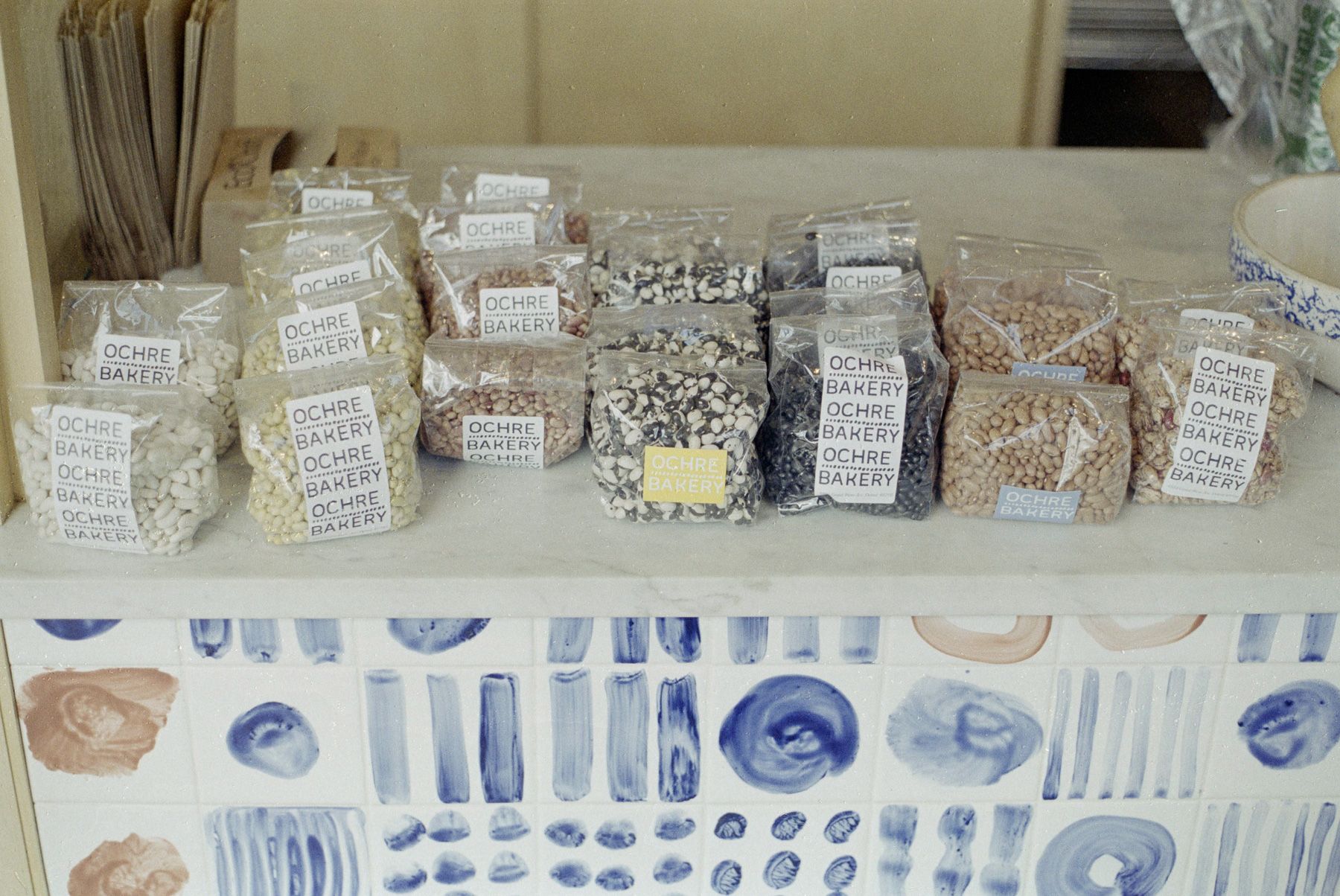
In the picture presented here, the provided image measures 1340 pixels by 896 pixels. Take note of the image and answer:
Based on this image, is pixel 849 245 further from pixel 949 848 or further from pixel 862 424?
pixel 949 848

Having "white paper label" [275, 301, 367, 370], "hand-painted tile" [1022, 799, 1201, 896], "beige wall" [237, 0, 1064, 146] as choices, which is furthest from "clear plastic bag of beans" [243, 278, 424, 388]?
"beige wall" [237, 0, 1064, 146]

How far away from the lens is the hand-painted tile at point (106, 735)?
3.48 ft

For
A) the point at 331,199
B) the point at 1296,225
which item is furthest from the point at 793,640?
the point at 1296,225

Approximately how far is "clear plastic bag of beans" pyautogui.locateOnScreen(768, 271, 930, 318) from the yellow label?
0.19m

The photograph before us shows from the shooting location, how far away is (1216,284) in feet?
4.09

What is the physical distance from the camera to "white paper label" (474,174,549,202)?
1.42m

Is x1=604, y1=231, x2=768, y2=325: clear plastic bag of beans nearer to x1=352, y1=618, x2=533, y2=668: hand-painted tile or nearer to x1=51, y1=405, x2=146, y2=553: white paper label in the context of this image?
x1=352, y1=618, x2=533, y2=668: hand-painted tile

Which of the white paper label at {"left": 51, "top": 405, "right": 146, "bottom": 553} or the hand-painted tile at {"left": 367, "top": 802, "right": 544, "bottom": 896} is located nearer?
the white paper label at {"left": 51, "top": 405, "right": 146, "bottom": 553}

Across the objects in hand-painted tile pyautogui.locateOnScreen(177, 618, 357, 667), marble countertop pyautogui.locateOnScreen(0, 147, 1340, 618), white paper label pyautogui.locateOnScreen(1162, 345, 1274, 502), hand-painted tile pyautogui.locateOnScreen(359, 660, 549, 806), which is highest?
white paper label pyautogui.locateOnScreen(1162, 345, 1274, 502)

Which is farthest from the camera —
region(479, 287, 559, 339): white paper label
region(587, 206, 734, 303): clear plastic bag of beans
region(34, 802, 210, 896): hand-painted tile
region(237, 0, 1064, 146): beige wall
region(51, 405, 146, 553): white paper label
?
region(237, 0, 1064, 146): beige wall

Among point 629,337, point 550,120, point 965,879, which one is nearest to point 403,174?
point 629,337

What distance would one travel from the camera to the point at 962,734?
1.10m

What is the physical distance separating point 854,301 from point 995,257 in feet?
0.59

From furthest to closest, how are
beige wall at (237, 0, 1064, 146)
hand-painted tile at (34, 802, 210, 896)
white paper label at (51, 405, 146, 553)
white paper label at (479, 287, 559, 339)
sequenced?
beige wall at (237, 0, 1064, 146) → white paper label at (479, 287, 559, 339) → hand-painted tile at (34, 802, 210, 896) → white paper label at (51, 405, 146, 553)
